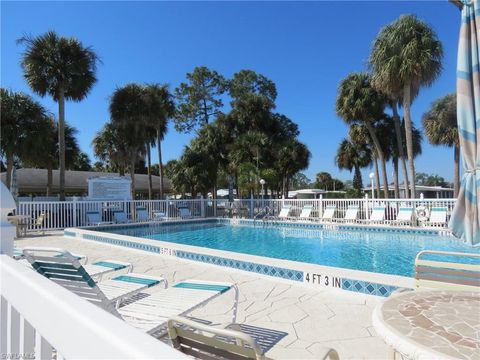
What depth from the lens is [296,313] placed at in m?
4.13

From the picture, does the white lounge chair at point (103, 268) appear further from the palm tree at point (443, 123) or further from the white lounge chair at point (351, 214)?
the palm tree at point (443, 123)

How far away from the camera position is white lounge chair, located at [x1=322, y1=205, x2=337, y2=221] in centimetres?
1549

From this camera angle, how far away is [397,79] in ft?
53.2

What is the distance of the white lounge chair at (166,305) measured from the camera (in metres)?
2.85

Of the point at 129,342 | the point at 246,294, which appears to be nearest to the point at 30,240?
the point at 246,294

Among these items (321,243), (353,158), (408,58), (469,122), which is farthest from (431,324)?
(353,158)

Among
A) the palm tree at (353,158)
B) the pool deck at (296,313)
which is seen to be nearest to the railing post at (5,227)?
the pool deck at (296,313)

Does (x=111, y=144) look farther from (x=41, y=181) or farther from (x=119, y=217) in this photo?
(x=119, y=217)

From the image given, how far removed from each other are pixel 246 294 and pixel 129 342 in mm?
4323

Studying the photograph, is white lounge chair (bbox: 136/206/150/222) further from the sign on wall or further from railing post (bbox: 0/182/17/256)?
railing post (bbox: 0/182/17/256)

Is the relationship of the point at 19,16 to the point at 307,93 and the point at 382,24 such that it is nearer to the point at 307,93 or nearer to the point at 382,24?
the point at 382,24

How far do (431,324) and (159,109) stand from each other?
896 inches

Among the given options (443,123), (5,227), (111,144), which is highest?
(443,123)

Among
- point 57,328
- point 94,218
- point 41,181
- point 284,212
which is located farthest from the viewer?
point 41,181
